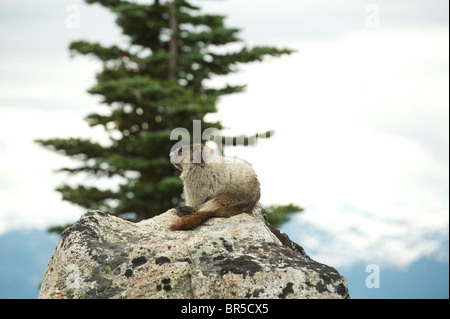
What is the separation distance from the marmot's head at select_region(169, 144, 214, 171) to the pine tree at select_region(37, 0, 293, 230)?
8.51m

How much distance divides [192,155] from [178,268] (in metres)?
2.04

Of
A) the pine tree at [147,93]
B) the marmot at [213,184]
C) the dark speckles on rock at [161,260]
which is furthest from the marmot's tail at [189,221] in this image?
the pine tree at [147,93]

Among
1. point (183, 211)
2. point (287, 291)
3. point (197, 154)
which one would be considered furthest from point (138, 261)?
point (197, 154)

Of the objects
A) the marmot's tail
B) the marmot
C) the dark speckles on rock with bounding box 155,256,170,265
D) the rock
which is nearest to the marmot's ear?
the marmot

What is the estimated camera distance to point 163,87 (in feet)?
46.4

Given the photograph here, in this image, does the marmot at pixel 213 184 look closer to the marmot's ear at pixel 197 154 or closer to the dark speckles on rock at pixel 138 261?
the marmot's ear at pixel 197 154

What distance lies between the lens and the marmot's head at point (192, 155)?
18.5ft

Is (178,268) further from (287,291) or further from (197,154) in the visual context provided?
(197,154)

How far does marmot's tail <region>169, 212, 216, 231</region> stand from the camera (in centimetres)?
470

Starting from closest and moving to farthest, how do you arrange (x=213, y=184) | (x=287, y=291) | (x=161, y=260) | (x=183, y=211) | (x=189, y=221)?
(x=287, y=291), (x=161, y=260), (x=189, y=221), (x=183, y=211), (x=213, y=184)

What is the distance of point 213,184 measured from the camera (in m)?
5.48

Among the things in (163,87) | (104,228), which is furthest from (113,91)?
(104,228)

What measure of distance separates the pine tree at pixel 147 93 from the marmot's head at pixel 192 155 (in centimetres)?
851
